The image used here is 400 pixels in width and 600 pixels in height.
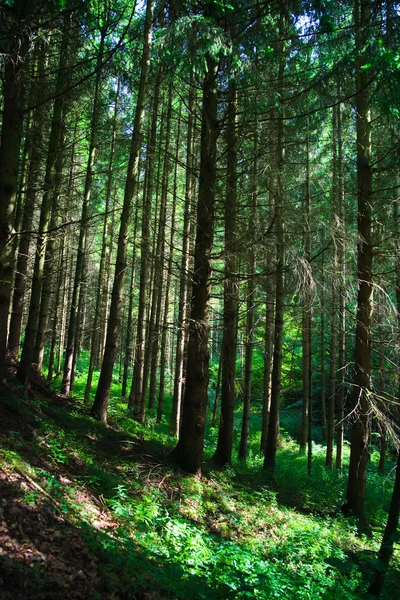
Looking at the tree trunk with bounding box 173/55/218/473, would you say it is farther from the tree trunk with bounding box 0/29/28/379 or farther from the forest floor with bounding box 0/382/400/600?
the tree trunk with bounding box 0/29/28/379

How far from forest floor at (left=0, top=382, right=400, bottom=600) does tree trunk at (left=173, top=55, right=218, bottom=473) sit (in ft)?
1.87

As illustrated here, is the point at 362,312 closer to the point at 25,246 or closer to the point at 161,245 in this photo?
the point at 161,245

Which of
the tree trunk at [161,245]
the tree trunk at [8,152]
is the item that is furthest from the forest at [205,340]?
the tree trunk at [161,245]

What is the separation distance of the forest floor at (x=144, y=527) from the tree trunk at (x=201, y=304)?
57 centimetres

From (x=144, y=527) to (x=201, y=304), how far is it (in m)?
3.62

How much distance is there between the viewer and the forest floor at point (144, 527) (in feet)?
10.2

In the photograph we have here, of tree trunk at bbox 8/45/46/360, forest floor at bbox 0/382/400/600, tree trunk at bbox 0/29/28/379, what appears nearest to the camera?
forest floor at bbox 0/382/400/600

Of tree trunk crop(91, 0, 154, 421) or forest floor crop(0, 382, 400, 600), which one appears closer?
forest floor crop(0, 382, 400, 600)

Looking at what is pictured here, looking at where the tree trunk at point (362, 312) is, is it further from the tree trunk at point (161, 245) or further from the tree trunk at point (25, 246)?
the tree trunk at point (25, 246)

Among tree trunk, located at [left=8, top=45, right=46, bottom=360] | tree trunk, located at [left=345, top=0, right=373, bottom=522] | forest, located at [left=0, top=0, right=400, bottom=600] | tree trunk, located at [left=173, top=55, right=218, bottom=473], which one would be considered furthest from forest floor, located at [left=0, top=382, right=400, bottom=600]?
tree trunk, located at [left=8, top=45, right=46, bottom=360]

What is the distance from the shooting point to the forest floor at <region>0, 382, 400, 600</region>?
10.2 ft

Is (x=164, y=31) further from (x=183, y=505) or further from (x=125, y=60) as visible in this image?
(x=183, y=505)

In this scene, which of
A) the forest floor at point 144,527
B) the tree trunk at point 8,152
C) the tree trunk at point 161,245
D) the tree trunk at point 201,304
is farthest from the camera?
the tree trunk at point 201,304

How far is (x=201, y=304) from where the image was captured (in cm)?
685
